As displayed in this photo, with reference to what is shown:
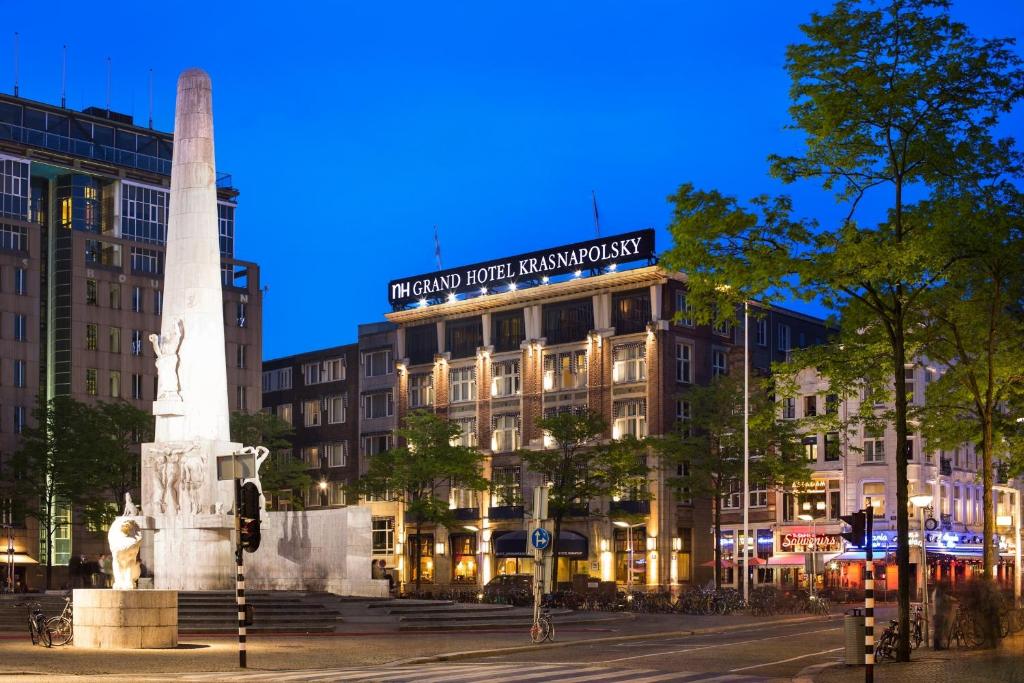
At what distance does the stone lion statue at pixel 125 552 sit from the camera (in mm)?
36125

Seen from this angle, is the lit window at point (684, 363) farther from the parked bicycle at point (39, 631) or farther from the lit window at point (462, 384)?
the parked bicycle at point (39, 631)

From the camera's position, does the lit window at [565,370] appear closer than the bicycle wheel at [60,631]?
No

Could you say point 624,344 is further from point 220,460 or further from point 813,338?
point 220,460

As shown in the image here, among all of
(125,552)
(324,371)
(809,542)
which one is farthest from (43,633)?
(324,371)

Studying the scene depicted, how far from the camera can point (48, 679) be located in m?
25.6

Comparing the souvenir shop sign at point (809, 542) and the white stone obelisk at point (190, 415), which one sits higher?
the white stone obelisk at point (190, 415)

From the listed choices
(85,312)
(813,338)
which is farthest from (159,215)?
(813,338)

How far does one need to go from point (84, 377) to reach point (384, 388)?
71.0ft

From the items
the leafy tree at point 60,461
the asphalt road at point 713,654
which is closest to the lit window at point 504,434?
the leafy tree at point 60,461

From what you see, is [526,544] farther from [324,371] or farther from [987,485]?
[987,485]

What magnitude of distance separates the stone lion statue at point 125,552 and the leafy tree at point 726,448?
1839 inches

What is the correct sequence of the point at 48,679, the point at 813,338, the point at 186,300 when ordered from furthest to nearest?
the point at 813,338, the point at 186,300, the point at 48,679

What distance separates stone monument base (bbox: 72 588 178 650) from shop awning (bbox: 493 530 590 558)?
183 feet

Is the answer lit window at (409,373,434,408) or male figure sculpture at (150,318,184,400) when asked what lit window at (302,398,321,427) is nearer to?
lit window at (409,373,434,408)
